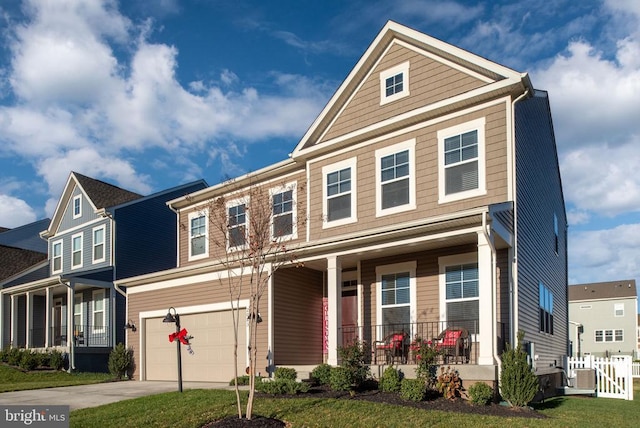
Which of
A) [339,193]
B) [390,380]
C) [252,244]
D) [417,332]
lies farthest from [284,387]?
[339,193]

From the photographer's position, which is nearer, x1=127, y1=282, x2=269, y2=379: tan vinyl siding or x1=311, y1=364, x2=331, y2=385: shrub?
x1=311, y1=364, x2=331, y2=385: shrub

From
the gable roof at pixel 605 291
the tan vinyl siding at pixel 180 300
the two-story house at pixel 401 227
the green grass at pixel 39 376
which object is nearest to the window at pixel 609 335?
the gable roof at pixel 605 291

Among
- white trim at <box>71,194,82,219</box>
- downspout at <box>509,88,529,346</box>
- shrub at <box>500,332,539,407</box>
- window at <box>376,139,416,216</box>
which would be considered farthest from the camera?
white trim at <box>71,194,82,219</box>

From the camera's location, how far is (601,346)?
47375 millimetres

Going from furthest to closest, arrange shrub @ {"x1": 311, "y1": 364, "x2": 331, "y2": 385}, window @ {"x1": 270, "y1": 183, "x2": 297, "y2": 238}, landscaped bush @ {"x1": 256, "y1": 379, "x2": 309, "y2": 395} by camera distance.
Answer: window @ {"x1": 270, "y1": 183, "x2": 297, "y2": 238} < shrub @ {"x1": 311, "y1": 364, "x2": 331, "y2": 385} < landscaped bush @ {"x1": 256, "y1": 379, "x2": 309, "y2": 395}

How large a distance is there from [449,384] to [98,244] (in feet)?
64.1

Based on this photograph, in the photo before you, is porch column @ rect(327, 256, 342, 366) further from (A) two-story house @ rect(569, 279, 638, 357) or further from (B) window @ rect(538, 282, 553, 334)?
(A) two-story house @ rect(569, 279, 638, 357)

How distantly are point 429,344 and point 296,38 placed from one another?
8455 millimetres

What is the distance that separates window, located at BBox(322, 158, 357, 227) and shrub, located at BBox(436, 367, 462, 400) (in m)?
5.15

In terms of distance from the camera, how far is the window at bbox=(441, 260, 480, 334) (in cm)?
1307

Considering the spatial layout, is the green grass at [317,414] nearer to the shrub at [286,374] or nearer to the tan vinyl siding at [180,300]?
the shrub at [286,374]

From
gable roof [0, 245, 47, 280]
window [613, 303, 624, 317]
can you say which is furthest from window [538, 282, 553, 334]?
window [613, 303, 624, 317]

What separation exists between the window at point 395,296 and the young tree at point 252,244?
234 cm

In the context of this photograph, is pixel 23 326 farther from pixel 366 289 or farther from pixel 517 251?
pixel 517 251
